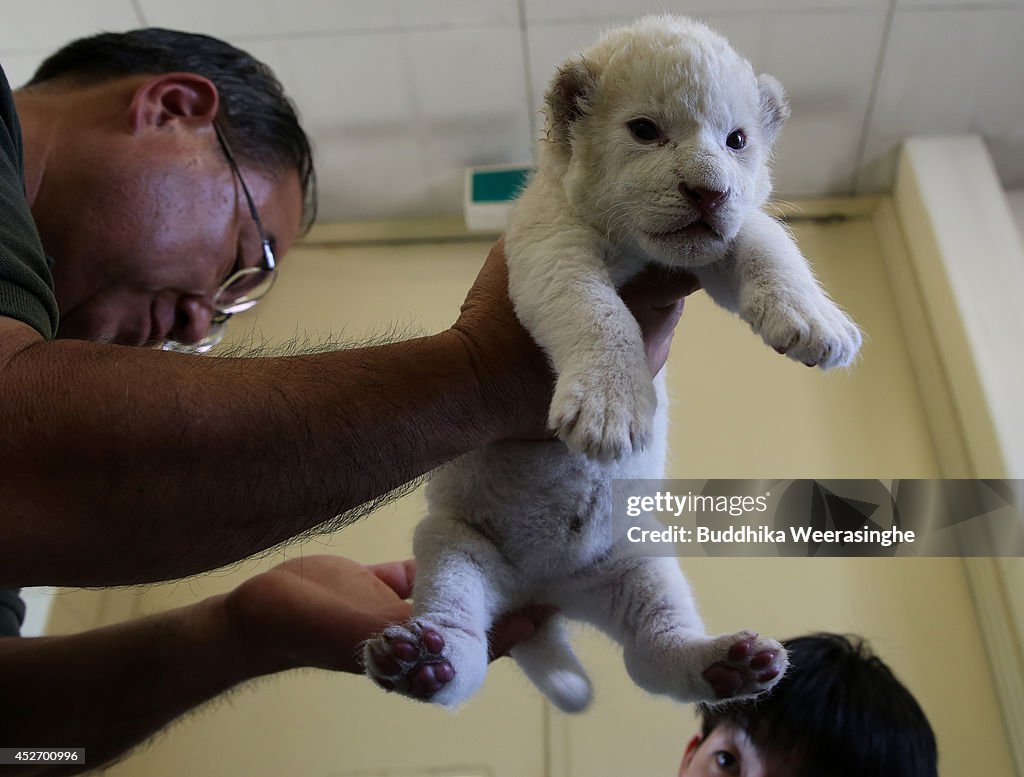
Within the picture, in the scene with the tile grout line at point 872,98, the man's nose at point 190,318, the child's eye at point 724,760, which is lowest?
the child's eye at point 724,760

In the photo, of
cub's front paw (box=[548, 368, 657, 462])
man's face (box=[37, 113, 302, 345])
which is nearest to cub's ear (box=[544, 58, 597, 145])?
cub's front paw (box=[548, 368, 657, 462])

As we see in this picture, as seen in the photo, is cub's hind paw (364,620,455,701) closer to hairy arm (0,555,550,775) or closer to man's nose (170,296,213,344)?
hairy arm (0,555,550,775)

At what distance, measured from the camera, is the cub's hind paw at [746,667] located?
76cm

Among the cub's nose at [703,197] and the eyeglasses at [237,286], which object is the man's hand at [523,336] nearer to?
the cub's nose at [703,197]

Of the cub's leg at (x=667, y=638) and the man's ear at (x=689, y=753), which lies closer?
the cub's leg at (x=667, y=638)

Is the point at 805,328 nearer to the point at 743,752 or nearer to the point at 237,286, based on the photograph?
the point at 743,752

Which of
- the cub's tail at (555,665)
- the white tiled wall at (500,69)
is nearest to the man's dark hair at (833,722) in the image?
the cub's tail at (555,665)

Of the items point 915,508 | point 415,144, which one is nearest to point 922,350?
point 915,508

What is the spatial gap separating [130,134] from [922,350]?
1.36 meters

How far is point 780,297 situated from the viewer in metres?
0.70

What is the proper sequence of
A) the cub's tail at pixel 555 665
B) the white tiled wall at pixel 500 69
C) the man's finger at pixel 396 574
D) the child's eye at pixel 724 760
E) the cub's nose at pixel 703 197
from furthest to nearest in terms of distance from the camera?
the white tiled wall at pixel 500 69 < the man's finger at pixel 396 574 < the cub's tail at pixel 555 665 < the child's eye at pixel 724 760 < the cub's nose at pixel 703 197

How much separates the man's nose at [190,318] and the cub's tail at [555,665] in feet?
2.41

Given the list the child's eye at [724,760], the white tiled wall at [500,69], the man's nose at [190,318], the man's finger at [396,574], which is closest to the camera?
the child's eye at [724,760]

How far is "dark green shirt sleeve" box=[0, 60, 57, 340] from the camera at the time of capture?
2.30 ft
